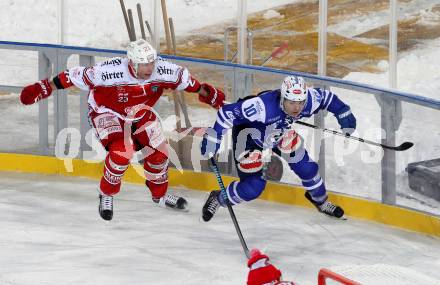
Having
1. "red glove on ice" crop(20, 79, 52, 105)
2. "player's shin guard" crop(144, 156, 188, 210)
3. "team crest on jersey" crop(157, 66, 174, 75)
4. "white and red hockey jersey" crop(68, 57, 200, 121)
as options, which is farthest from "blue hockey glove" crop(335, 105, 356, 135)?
"red glove on ice" crop(20, 79, 52, 105)

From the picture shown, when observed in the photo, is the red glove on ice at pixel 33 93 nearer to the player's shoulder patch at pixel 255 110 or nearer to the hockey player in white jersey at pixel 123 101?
the hockey player in white jersey at pixel 123 101

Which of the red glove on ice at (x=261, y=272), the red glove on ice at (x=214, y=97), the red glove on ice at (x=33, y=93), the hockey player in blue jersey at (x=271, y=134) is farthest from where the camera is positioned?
the red glove on ice at (x=214, y=97)

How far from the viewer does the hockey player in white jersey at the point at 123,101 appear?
7.40 m

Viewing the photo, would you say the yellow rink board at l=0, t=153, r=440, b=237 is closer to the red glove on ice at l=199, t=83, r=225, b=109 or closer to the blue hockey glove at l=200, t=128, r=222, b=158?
the red glove on ice at l=199, t=83, r=225, b=109

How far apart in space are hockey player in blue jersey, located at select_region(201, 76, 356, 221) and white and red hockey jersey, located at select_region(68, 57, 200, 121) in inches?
20.0

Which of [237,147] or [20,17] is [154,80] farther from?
[20,17]

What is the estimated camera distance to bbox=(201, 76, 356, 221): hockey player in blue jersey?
7098mm

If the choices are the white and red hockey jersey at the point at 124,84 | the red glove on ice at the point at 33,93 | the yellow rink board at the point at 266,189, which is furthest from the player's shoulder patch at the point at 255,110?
the red glove on ice at the point at 33,93

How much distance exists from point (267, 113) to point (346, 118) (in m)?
0.49

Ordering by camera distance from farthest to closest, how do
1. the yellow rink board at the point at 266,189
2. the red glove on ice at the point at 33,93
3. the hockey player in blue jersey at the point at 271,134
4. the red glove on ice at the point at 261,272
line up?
the red glove on ice at the point at 33,93
the yellow rink board at the point at 266,189
the hockey player in blue jersey at the point at 271,134
the red glove on ice at the point at 261,272

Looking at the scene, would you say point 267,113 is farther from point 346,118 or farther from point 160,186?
point 160,186

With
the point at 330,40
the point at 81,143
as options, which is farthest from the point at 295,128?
the point at 330,40

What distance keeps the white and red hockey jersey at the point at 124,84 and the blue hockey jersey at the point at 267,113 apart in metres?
0.50

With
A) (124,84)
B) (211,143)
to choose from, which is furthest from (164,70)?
(211,143)
